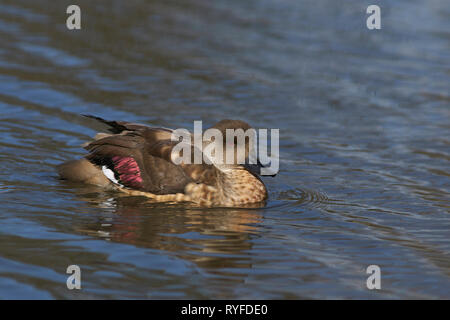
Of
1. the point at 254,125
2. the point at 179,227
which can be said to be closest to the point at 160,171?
the point at 179,227

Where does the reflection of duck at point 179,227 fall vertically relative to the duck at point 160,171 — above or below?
below

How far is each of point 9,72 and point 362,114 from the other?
565 cm

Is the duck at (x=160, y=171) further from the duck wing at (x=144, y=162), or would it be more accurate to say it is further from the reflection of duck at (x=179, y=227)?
the reflection of duck at (x=179, y=227)

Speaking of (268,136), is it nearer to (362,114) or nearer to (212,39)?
(362,114)

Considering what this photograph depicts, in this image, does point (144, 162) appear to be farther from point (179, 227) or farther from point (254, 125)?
point (254, 125)

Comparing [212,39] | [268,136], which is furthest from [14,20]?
[268,136]

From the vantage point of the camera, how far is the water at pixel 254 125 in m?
7.73

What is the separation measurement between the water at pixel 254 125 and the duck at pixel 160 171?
20 centimetres

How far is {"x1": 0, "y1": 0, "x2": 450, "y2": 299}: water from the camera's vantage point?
25.3ft

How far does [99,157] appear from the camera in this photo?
10.2 meters

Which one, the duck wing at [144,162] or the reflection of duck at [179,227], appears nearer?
the reflection of duck at [179,227]

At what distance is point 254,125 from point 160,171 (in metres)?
3.17

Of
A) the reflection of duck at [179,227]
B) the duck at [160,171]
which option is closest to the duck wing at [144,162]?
the duck at [160,171]
